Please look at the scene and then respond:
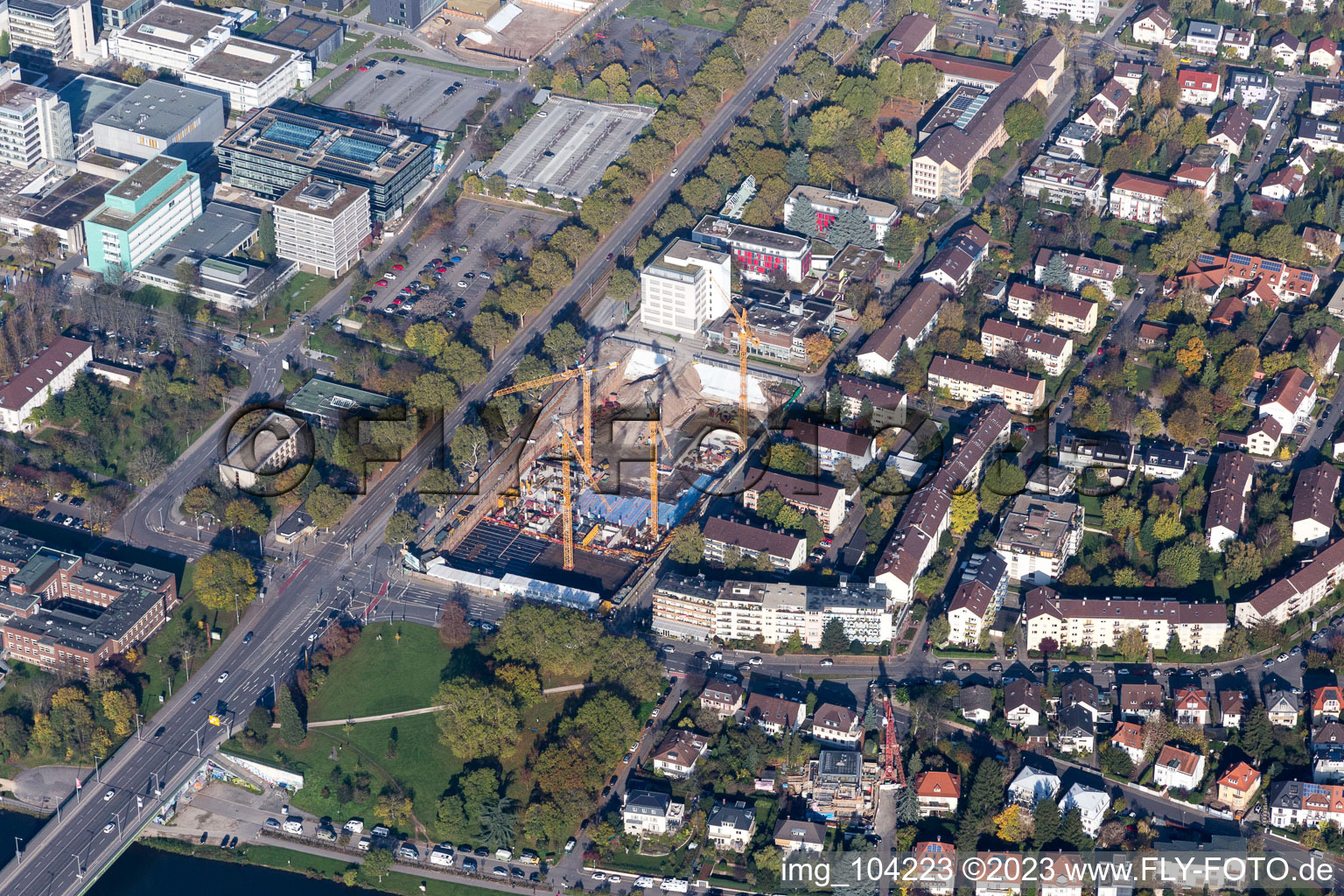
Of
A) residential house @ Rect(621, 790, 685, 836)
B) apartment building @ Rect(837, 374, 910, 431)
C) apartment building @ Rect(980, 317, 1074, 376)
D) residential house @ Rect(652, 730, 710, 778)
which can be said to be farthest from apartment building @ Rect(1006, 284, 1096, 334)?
residential house @ Rect(621, 790, 685, 836)

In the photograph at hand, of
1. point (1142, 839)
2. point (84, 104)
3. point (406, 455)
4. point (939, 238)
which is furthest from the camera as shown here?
point (84, 104)

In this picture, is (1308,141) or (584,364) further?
(1308,141)

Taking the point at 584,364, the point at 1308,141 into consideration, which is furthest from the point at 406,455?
the point at 1308,141

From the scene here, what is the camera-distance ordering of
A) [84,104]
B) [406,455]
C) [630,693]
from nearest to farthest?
[630,693] → [406,455] → [84,104]

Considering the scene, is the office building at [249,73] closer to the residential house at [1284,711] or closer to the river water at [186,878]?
the river water at [186,878]

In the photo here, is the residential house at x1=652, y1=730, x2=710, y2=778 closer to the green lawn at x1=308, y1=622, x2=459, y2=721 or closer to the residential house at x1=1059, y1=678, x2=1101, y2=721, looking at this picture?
the green lawn at x1=308, y1=622, x2=459, y2=721

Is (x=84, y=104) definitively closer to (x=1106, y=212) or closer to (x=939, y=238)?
(x=939, y=238)

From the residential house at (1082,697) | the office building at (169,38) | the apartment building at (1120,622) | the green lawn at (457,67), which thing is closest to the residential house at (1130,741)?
the residential house at (1082,697)

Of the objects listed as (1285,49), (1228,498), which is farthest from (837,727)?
(1285,49)
